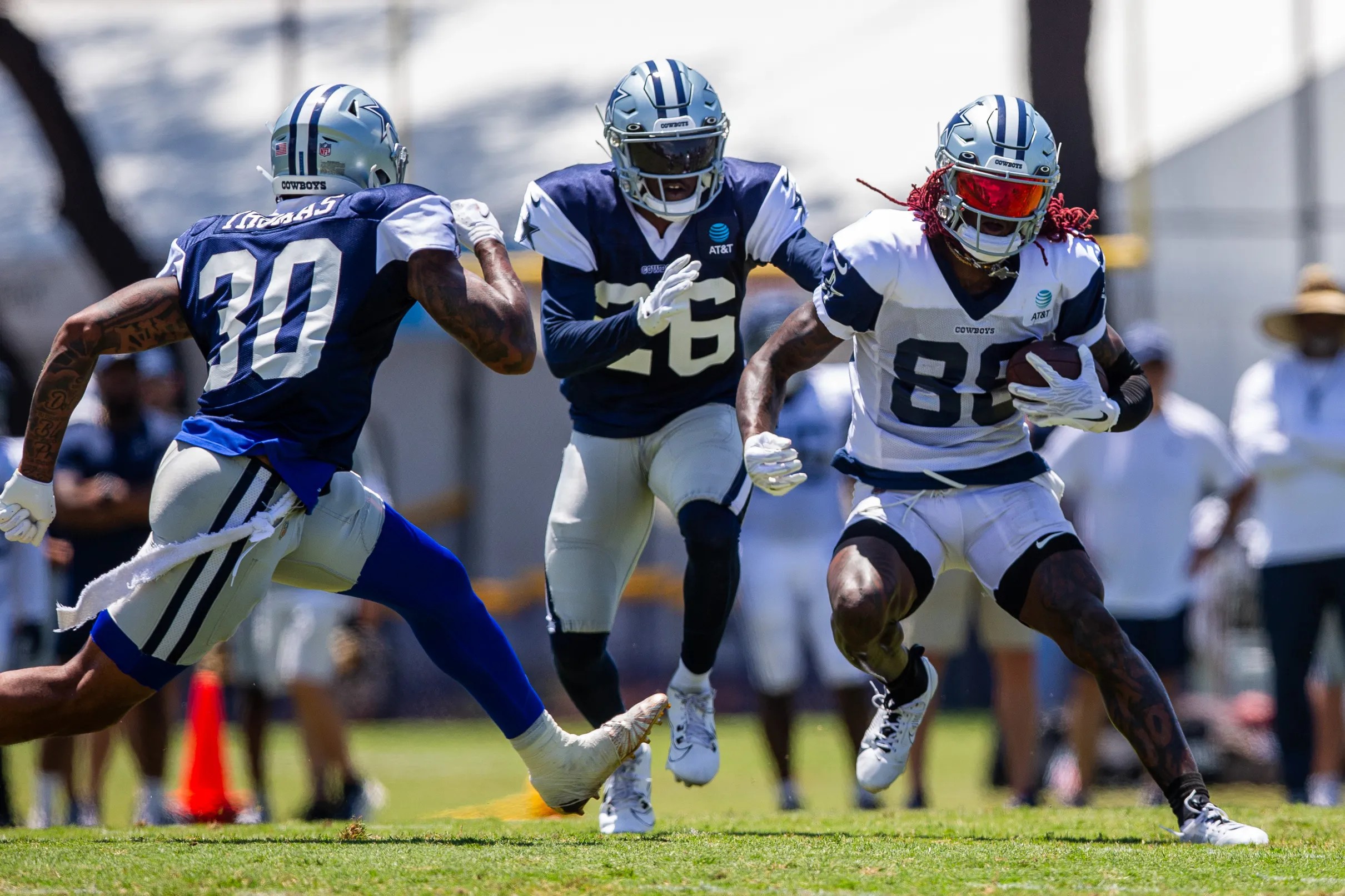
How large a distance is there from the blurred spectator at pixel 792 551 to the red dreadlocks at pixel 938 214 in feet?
9.24

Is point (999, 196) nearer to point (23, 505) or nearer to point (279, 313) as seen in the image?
point (279, 313)

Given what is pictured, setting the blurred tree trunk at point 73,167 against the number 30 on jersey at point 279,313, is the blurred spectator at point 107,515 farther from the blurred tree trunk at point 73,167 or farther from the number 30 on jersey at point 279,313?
the blurred tree trunk at point 73,167

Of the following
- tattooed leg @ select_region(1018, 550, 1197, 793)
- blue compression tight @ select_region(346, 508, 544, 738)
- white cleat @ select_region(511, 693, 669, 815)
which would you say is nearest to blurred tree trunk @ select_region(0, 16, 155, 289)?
blue compression tight @ select_region(346, 508, 544, 738)

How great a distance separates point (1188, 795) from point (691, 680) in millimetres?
1510

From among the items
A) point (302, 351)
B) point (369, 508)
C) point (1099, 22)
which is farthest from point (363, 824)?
point (1099, 22)

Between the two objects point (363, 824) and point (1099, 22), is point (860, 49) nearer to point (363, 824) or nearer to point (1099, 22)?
point (1099, 22)

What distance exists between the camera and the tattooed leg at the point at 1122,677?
15.1 ft

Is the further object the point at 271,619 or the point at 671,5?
the point at 671,5

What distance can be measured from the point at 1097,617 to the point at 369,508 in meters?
1.99

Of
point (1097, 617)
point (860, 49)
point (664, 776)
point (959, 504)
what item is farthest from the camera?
point (860, 49)

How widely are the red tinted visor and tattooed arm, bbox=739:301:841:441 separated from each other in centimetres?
56

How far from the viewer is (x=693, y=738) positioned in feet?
17.1

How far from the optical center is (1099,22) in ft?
49.8

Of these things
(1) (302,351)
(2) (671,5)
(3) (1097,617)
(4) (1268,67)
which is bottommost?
(3) (1097,617)
